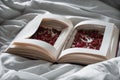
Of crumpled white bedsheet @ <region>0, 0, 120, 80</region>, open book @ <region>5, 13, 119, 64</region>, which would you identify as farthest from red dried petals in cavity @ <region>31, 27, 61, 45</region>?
crumpled white bedsheet @ <region>0, 0, 120, 80</region>

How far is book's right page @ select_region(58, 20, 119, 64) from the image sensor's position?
878mm

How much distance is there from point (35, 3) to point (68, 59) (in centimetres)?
47

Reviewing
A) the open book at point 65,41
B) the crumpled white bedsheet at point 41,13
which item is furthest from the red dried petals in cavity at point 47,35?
the crumpled white bedsheet at point 41,13

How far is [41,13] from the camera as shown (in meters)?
1.22

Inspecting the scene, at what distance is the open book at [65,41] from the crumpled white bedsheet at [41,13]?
0.10 ft

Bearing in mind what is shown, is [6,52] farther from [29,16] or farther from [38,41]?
[29,16]

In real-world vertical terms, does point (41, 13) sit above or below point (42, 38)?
above

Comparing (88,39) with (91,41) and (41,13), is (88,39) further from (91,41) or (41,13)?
(41,13)

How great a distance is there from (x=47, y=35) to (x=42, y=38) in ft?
0.11

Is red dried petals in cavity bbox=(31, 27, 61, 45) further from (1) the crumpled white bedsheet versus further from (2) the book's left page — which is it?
(1) the crumpled white bedsheet

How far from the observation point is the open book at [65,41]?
2.91 ft

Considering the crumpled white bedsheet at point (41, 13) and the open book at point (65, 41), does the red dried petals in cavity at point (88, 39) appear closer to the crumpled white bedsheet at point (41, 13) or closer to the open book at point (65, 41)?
the open book at point (65, 41)

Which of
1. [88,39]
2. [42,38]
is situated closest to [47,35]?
[42,38]

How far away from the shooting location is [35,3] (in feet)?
4.13
